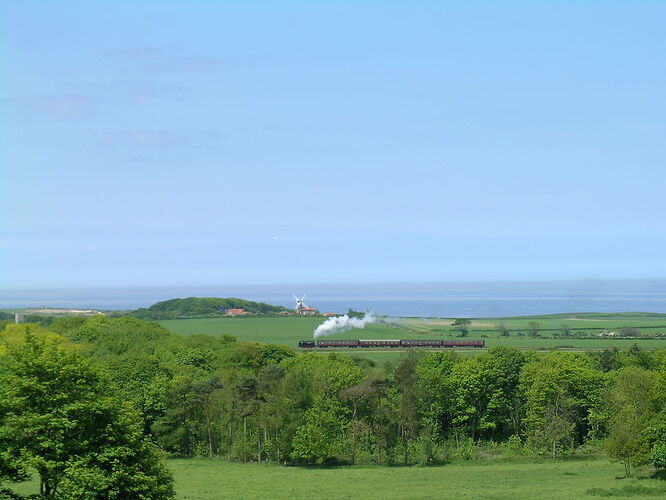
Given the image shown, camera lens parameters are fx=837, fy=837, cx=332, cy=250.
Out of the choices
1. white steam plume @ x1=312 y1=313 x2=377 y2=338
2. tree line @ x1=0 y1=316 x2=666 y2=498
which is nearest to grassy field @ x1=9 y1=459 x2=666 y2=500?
tree line @ x1=0 y1=316 x2=666 y2=498

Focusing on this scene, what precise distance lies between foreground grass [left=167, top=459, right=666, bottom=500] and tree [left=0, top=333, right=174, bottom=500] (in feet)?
50.5

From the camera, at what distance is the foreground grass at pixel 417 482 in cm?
4794

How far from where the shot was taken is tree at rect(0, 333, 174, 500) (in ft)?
100

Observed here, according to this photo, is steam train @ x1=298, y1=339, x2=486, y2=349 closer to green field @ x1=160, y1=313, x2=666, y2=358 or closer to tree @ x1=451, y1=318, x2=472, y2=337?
green field @ x1=160, y1=313, x2=666, y2=358

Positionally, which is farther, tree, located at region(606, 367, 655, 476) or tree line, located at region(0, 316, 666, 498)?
tree line, located at region(0, 316, 666, 498)

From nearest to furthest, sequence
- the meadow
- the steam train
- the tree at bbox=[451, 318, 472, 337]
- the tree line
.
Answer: the tree line, the steam train, the meadow, the tree at bbox=[451, 318, 472, 337]

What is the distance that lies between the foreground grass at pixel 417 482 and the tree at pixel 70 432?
1540cm

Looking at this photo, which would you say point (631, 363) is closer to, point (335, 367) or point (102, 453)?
point (335, 367)

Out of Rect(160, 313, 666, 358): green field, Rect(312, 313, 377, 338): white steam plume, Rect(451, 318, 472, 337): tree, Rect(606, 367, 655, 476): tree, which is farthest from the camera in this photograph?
Rect(312, 313, 377, 338): white steam plume

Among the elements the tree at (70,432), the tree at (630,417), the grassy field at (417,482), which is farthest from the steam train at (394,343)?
the tree at (70,432)

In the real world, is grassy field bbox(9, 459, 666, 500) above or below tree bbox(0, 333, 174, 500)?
below

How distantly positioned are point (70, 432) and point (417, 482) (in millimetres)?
28144

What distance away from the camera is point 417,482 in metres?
53.8

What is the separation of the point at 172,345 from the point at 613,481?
62.3 meters
